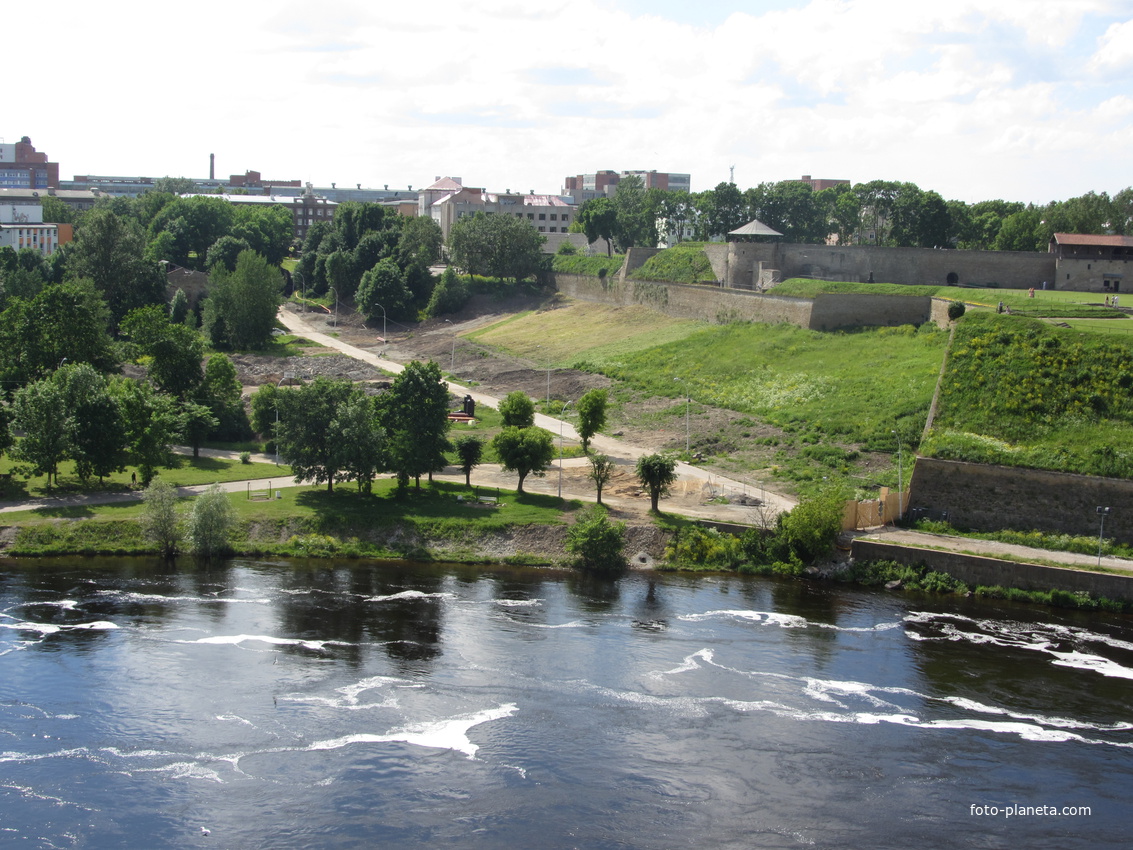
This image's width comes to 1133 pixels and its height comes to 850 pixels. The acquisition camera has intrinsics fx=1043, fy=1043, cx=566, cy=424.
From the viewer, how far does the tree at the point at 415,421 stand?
45.8 m

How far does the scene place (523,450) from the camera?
46469 millimetres

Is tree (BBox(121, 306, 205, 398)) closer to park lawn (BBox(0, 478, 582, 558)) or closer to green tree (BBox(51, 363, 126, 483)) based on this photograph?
green tree (BBox(51, 363, 126, 483))

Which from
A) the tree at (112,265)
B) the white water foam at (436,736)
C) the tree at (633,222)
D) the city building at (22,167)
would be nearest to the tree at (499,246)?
the tree at (633,222)

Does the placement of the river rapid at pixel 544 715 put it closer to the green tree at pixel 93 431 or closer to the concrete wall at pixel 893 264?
the green tree at pixel 93 431

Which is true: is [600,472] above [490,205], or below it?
below

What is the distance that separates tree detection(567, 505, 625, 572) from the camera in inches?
1596

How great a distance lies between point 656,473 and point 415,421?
36.1ft

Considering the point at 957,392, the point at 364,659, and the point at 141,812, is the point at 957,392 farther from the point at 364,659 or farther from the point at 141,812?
the point at 141,812

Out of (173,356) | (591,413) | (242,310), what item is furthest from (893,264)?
(242,310)

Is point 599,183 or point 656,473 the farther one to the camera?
point 599,183

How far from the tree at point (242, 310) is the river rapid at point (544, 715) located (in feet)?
154

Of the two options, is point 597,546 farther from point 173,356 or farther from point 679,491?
point 173,356

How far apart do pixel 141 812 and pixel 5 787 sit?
11.9 ft

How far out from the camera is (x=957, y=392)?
158 ft
